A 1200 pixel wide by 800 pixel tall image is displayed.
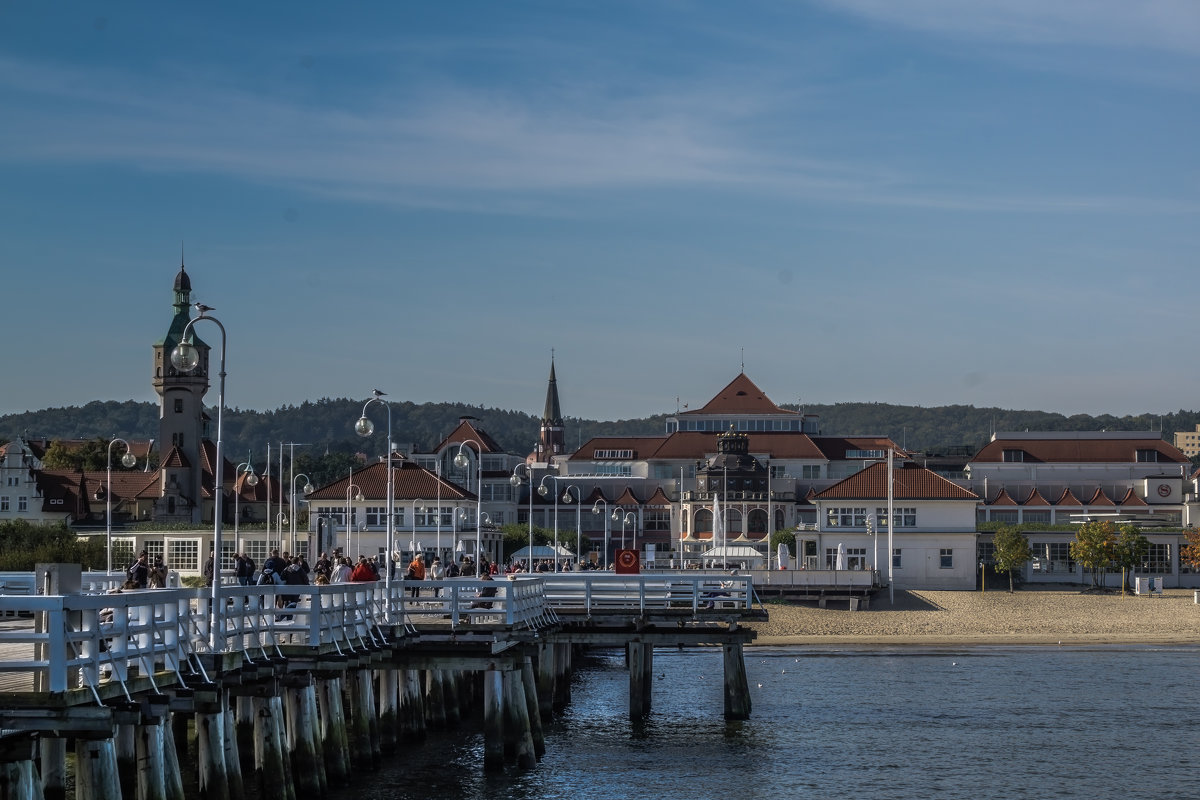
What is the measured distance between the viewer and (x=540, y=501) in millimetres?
151375

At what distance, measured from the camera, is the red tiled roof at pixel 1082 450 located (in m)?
149

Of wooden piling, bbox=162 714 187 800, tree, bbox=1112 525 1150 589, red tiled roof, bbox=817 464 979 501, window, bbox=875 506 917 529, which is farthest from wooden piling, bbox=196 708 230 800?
tree, bbox=1112 525 1150 589

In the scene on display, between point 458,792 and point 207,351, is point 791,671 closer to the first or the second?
point 458,792

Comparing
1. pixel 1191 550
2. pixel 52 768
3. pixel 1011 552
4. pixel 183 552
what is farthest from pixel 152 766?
pixel 1191 550

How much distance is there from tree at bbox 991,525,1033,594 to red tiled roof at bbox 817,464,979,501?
455 cm

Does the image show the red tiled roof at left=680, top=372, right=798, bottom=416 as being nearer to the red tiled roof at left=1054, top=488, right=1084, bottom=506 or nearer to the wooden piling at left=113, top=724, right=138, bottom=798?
the red tiled roof at left=1054, top=488, right=1084, bottom=506

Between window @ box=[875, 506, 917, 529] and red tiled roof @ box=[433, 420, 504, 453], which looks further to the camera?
red tiled roof @ box=[433, 420, 504, 453]

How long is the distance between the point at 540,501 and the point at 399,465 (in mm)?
42294

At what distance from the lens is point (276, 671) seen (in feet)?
81.0

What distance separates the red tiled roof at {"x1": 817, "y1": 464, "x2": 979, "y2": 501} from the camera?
96000 millimetres

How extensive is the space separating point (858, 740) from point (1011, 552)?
202 ft

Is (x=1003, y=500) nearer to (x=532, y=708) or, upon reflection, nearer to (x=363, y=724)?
(x=532, y=708)

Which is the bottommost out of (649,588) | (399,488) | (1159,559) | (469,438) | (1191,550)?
(1159,559)

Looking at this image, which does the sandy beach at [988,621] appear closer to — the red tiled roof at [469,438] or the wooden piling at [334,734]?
the wooden piling at [334,734]
